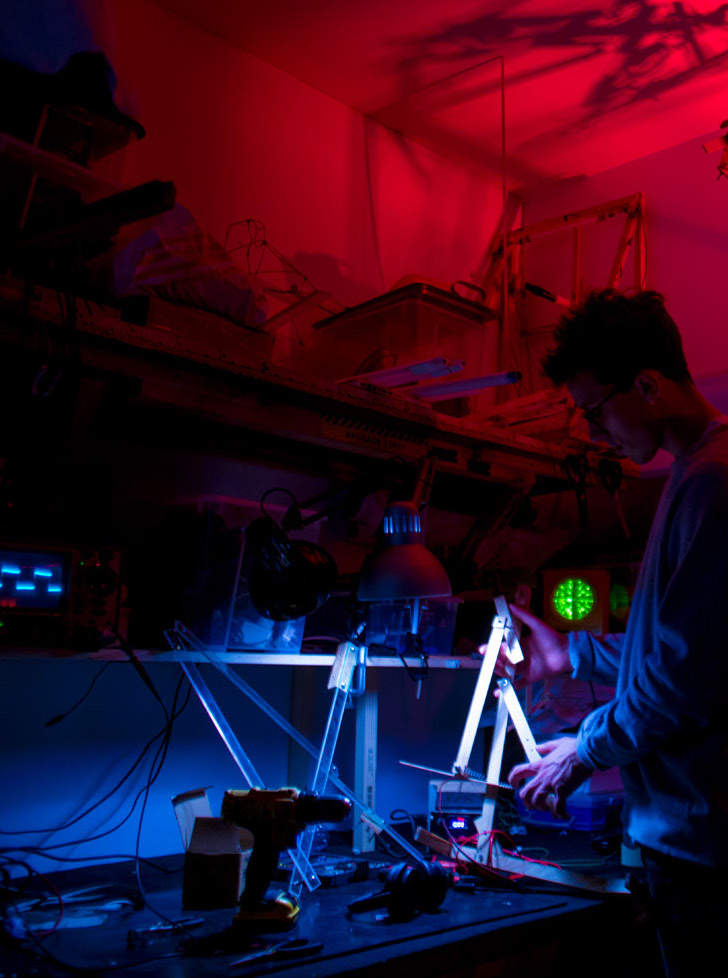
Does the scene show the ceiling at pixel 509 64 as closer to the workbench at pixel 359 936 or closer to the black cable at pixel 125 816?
the black cable at pixel 125 816

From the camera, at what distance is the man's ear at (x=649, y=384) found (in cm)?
132

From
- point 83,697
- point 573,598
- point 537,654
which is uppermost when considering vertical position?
point 573,598

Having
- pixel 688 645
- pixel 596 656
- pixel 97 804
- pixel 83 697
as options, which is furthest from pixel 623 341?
pixel 97 804

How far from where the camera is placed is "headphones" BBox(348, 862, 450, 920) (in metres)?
1.53

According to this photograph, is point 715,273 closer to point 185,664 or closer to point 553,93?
point 553,93

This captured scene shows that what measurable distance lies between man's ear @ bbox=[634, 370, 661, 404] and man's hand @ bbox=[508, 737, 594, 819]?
0.59 m

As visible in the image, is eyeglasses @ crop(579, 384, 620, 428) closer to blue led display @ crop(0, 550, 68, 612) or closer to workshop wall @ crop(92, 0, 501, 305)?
blue led display @ crop(0, 550, 68, 612)

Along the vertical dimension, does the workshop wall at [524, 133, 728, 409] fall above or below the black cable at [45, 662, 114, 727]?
above

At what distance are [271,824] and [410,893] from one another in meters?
0.31

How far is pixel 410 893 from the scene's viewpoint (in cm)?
154

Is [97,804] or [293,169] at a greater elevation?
[293,169]

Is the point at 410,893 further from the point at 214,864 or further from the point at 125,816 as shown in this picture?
the point at 125,816

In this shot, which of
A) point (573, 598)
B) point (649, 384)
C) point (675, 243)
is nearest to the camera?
point (649, 384)

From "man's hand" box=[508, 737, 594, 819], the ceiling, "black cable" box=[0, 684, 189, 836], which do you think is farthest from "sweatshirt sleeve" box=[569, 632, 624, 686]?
the ceiling
